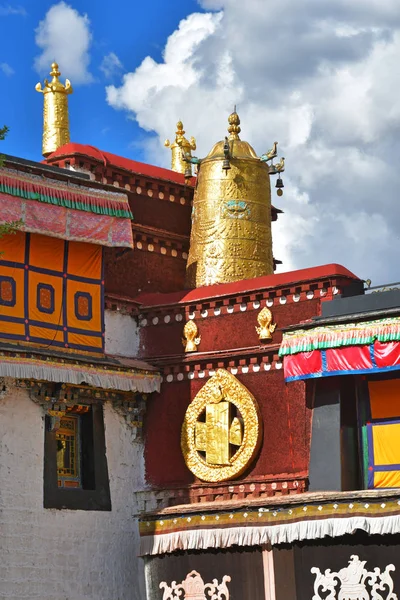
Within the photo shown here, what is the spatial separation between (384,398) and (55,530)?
411cm

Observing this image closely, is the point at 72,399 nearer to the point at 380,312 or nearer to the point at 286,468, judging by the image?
the point at 286,468

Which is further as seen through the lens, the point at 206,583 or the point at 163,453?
the point at 163,453

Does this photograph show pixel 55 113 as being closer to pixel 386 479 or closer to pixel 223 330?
pixel 223 330

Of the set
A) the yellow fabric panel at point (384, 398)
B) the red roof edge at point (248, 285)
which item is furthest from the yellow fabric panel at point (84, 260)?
the yellow fabric panel at point (384, 398)

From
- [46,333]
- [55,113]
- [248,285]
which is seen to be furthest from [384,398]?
[55,113]

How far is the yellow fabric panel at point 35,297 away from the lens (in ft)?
57.6

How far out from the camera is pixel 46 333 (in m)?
17.6

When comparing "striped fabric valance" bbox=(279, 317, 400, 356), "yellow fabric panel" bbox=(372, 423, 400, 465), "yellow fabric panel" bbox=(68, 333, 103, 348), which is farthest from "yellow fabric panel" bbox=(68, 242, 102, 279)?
"yellow fabric panel" bbox=(372, 423, 400, 465)

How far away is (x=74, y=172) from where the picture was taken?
59.8ft

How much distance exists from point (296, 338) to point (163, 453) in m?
2.67

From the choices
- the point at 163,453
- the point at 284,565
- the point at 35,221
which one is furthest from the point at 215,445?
the point at 35,221

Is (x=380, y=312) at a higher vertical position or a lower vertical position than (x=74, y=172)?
lower

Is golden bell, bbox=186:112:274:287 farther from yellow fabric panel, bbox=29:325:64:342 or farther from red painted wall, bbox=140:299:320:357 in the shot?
yellow fabric panel, bbox=29:325:64:342

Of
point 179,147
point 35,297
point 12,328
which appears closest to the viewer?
point 12,328
